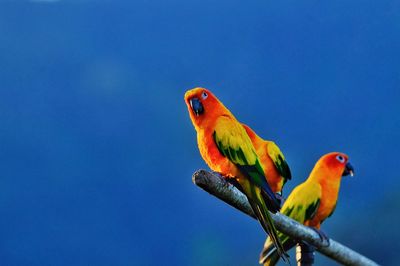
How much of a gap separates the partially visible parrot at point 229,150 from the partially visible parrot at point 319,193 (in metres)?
0.80

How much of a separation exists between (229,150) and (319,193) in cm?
97

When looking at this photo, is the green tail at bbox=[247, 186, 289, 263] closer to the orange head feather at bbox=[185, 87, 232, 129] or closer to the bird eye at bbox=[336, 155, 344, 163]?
the orange head feather at bbox=[185, 87, 232, 129]

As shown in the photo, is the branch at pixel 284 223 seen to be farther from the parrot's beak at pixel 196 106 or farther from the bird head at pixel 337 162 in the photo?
the bird head at pixel 337 162

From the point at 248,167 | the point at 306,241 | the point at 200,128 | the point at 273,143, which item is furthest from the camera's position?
the point at 273,143

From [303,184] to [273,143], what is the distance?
1.26ft

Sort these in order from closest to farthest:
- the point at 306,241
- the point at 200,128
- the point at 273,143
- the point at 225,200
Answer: the point at 225,200 < the point at 200,128 < the point at 306,241 < the point at 273,143

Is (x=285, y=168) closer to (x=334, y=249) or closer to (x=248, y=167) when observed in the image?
(x=334, y=249)

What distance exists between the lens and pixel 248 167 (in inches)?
70.3

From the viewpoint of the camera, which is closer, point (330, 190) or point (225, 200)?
point (225, 200)

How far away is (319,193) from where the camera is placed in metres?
2.67

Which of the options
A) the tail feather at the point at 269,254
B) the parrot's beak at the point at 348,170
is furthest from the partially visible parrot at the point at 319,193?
the tail feather at the point at 269,254

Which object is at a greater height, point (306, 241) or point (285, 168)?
point (285, 168)

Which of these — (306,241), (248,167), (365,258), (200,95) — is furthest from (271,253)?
(200,95)

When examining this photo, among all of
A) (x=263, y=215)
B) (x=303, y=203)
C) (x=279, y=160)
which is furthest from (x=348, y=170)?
(x=263, y=215)
